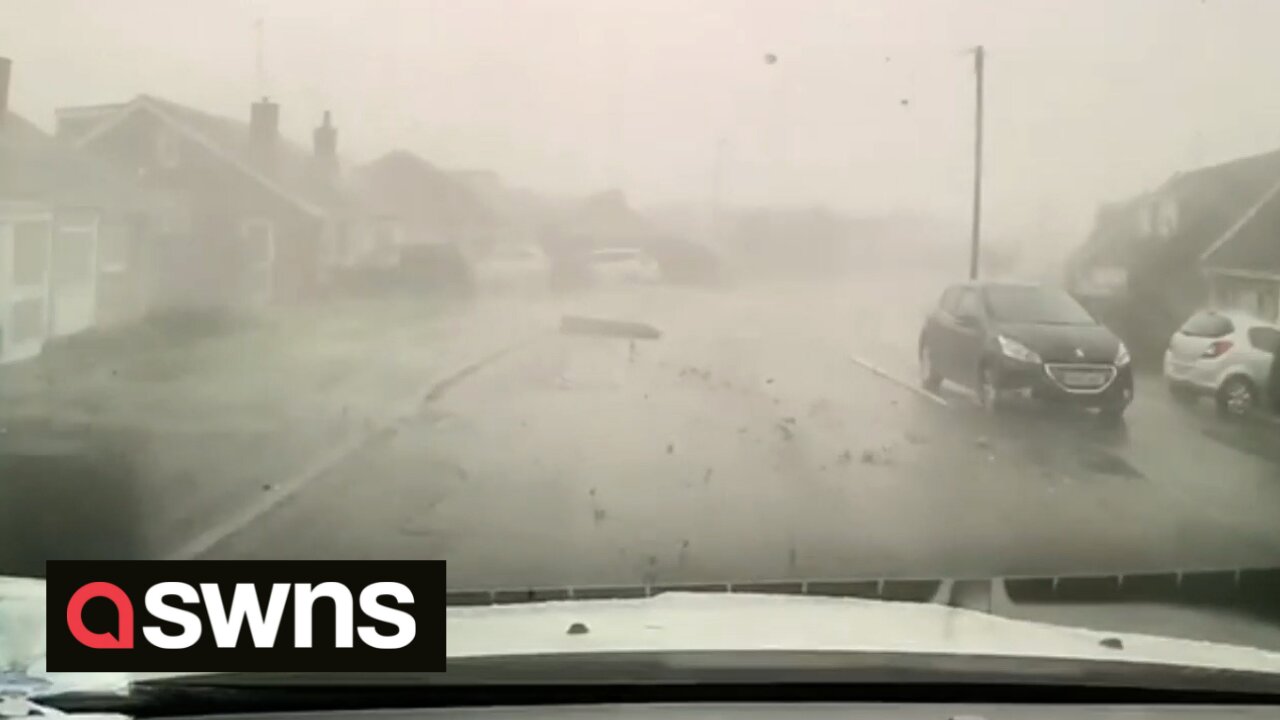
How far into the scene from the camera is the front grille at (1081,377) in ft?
8.50

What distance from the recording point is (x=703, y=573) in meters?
2.48

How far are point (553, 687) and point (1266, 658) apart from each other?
51.3 inches

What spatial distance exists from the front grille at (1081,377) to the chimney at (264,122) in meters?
1.63

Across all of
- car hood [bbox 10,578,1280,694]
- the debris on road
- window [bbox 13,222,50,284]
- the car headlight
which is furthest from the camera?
the car headlight

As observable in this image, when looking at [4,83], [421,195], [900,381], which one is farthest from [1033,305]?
[4,83]

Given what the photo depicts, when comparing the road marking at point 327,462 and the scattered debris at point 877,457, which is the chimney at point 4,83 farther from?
the scattered debris at point 877,457

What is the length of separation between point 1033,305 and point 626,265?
0.84 metres

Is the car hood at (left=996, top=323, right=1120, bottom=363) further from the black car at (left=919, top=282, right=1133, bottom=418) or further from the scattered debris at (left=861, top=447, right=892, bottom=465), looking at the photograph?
the scattered debris at (left=861, top=447, right=892, bottom=465)

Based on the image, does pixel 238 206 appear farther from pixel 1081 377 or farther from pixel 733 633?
pixel 1081 377

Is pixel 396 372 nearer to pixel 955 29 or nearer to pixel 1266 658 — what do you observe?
pixel 955 29

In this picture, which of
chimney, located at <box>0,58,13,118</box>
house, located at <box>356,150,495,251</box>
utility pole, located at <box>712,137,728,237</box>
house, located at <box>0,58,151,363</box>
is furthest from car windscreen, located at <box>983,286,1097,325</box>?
chimney, located at <box>0,58,13,118</box>

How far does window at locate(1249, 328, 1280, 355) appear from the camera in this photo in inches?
101

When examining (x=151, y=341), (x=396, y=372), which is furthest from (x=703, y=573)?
(x=151, y=341)

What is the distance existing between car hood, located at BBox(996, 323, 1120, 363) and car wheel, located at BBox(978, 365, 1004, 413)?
0.09 meters
